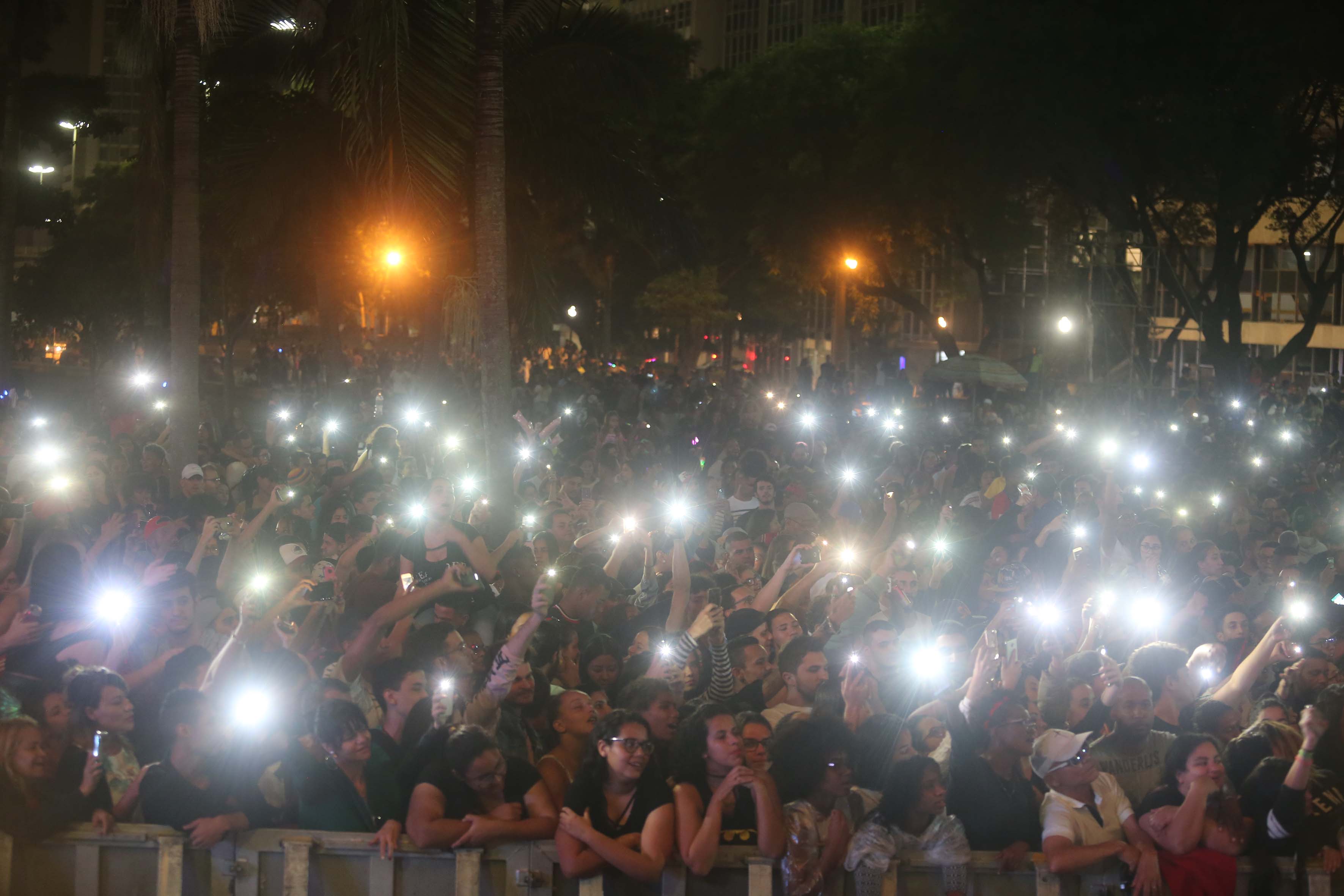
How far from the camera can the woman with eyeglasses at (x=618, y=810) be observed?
5336 mm

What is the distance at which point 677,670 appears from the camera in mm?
6867

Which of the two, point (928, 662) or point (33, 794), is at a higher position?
point (928, 662)

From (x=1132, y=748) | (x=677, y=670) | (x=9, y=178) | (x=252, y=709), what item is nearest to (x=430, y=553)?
(x=677, y=670)

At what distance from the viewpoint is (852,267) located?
129ft

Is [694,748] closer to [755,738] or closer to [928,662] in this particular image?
[755,738]

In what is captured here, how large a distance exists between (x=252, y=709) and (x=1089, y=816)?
3.42 metres

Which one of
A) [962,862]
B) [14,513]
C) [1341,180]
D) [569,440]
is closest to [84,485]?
[14,513]

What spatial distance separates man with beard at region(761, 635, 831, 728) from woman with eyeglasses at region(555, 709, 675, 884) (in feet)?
4.73

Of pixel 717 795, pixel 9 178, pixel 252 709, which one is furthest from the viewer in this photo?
pixel 9 178

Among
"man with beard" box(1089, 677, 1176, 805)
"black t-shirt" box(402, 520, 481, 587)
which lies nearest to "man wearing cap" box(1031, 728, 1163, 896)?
"man with beard" box(1089, 677, 1176, 805)

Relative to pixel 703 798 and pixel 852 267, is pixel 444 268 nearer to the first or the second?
pixel 703 798

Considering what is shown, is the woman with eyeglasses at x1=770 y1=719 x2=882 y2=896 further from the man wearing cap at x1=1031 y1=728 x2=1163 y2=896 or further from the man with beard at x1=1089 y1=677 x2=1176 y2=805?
the man with beard at x1=1089 y1=677 x2=1176 y2=805

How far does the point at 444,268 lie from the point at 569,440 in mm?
3715

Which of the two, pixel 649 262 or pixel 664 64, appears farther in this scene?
pixel 649 262
